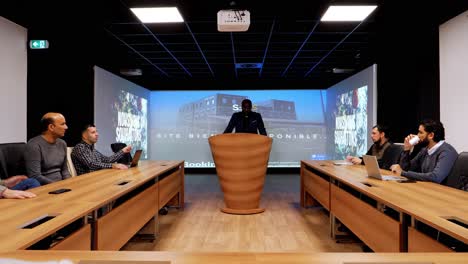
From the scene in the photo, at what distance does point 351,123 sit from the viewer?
8094 mm

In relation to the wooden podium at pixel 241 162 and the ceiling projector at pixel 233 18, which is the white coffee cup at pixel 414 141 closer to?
the wooden podium at pixel 241 162

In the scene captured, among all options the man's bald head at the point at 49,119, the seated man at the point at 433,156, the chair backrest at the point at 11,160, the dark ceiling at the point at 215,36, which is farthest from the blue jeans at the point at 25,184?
the seated man at the point at 433,156

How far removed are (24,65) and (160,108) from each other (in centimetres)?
521

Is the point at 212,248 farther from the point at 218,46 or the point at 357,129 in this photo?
the point at 357,129

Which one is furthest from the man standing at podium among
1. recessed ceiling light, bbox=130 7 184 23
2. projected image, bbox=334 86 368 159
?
projected image, bbox=334 86 368 159

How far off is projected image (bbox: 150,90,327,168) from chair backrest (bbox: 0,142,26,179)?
A: 6966 millimetres

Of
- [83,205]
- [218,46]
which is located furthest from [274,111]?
[83,205]

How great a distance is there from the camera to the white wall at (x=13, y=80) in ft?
15.7

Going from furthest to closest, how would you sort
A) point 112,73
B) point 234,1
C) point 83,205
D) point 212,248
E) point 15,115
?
1. point 112,73
2. point 15,115
3. point 234,1
4. point 212,248
5. point 83,205

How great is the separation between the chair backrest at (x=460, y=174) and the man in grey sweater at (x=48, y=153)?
3403 mm

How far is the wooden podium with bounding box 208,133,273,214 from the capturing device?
446 centimetres

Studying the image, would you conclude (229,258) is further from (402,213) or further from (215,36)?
(215,36)

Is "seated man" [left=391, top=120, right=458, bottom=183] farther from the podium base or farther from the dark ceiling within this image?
the podium base

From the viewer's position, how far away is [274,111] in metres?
10.2
